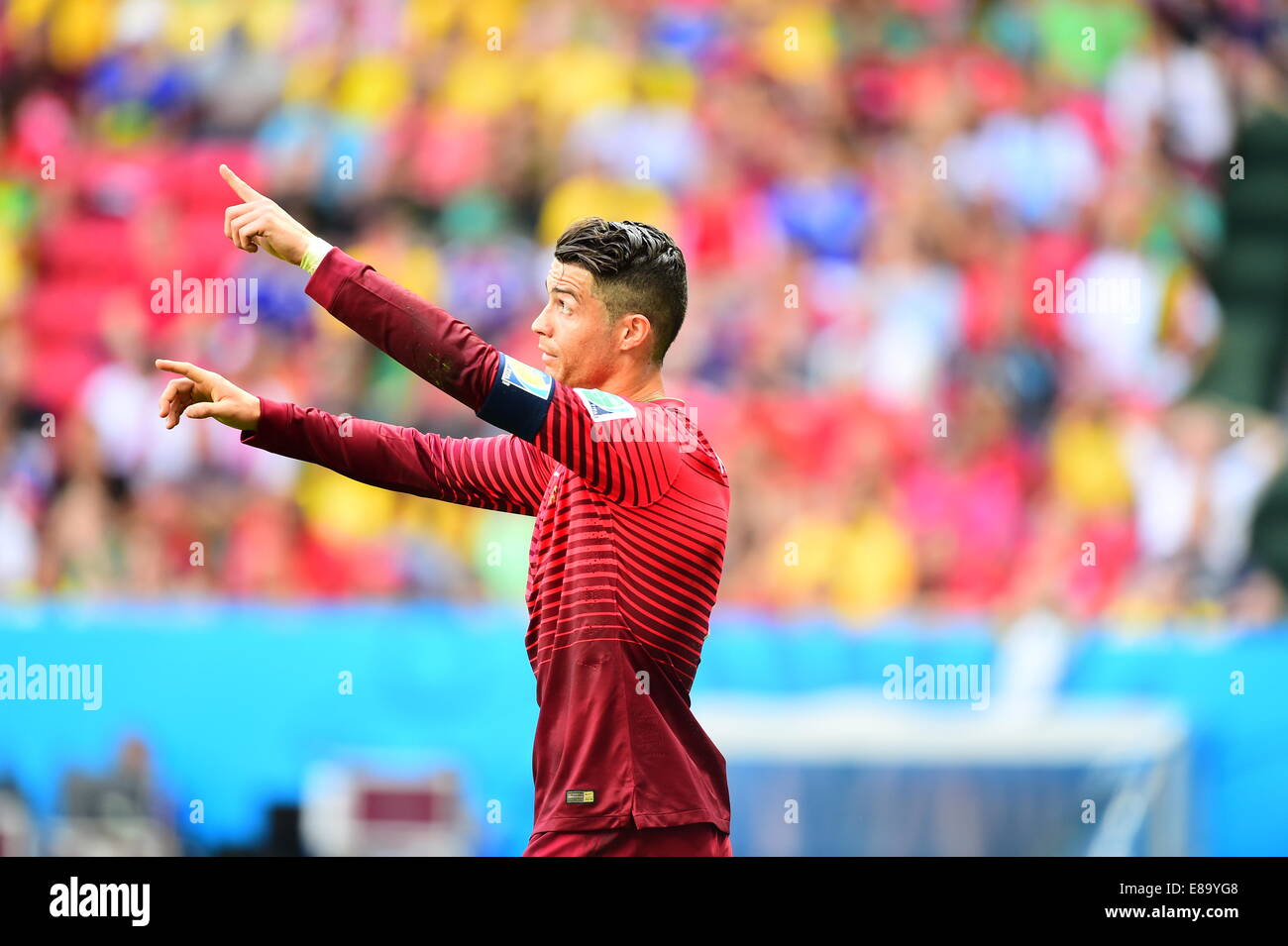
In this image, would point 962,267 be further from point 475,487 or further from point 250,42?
point 475,487

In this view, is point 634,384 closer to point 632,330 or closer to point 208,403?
point 632,330

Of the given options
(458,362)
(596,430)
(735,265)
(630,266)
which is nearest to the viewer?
(458,362)

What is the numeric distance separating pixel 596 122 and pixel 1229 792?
18.4 ft

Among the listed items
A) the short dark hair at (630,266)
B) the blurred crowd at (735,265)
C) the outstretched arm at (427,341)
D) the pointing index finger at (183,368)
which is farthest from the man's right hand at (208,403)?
the blurred crowd at (735,265)

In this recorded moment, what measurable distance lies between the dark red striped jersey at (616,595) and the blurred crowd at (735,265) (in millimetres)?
5021

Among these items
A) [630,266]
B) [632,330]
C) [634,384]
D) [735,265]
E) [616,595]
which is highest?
[735,265]

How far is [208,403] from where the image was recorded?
424cm

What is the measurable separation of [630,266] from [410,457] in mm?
755

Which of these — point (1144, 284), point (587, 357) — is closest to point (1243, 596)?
point (1144, 284)

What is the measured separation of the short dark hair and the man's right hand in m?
0.89

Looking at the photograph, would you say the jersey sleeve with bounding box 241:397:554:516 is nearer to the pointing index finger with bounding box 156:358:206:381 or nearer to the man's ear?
the pointing index finger with bounding box 156:358:206:381

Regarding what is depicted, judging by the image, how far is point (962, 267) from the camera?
413 inches

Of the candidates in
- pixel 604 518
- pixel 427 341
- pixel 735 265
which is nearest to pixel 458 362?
pixel 427 341

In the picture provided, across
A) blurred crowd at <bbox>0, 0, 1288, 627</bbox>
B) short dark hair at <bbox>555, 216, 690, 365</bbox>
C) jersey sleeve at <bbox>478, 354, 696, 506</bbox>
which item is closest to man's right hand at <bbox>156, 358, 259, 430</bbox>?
jersey sleeve at <bbox>478, 354, 696, 506</bbox>
